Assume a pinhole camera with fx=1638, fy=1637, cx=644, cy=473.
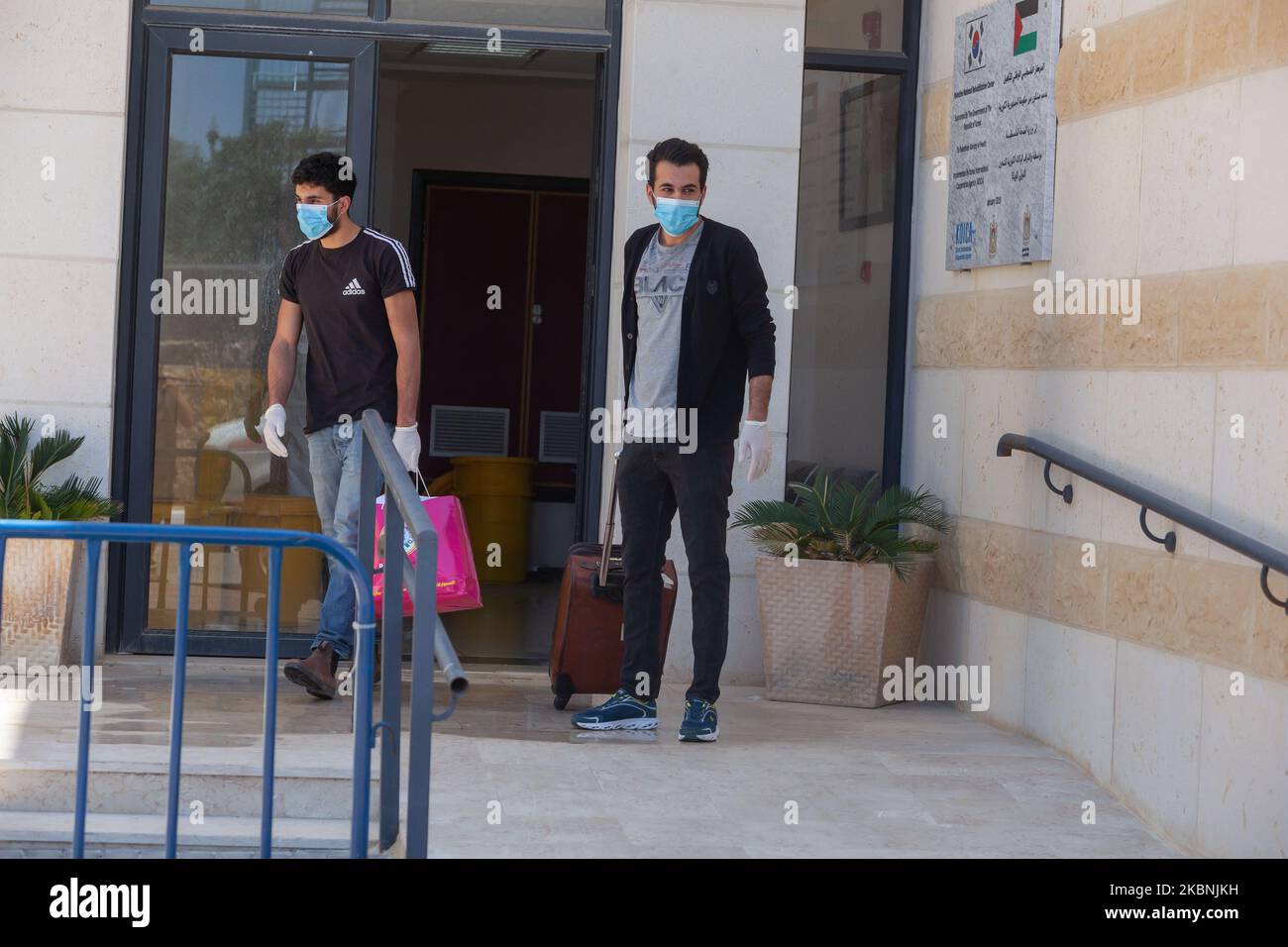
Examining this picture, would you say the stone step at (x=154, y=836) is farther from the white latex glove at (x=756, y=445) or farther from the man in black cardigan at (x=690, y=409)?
the white latex glove at (x=756, y=445)

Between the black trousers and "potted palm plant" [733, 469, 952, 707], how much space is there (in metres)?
0.81

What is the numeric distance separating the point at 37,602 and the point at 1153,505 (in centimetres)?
374

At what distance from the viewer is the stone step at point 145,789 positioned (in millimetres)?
4281

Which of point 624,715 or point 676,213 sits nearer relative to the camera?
point 676,213

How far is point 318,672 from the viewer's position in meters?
5.36

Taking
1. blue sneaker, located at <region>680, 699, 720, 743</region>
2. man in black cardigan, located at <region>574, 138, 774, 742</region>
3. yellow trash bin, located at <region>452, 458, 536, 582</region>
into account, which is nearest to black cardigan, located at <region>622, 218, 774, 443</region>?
man in black cardigan, located at <region>574, 138, 774, 742</region>

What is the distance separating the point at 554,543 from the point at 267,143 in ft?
15.1

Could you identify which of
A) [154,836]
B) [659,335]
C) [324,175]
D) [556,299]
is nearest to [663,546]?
[659,335]

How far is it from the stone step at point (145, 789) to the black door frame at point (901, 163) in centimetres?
309

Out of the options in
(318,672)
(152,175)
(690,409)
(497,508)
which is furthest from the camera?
(497,508)

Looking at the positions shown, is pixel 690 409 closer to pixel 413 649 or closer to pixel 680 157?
pixel 680 157
